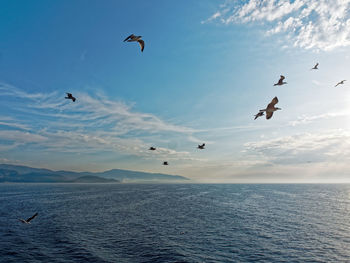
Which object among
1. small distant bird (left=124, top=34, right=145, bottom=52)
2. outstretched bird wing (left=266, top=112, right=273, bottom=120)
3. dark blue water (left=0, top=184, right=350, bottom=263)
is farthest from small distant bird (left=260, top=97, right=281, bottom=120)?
dark blue water (left=0, top=184, right=350, bottom=263)

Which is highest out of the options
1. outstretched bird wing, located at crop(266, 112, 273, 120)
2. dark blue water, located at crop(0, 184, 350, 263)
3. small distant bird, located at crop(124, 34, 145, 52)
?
small distant bird, located at crop(124, 34, 145, 52)

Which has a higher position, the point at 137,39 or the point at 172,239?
the point at 137,39

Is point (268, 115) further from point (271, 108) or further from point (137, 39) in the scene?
point (137, 39)

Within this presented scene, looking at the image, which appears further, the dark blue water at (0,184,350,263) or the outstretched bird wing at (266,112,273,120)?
the dark blue water at (0,184,350,263)

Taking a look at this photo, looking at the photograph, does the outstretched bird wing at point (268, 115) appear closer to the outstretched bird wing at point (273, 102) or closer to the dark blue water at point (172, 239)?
the outstretched bird wing at point (273, 102)

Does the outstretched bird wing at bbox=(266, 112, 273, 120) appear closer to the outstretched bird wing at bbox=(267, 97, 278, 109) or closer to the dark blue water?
the outstretched bird wing at bbox=(267, 97, 278, 109)

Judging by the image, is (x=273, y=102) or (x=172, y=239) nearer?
(x=273, y=102)

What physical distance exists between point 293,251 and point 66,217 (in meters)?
55.1

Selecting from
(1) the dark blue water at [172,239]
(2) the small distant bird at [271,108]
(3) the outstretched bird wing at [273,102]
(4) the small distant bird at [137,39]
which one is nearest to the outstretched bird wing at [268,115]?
(2) the small distant bird at [271,108]

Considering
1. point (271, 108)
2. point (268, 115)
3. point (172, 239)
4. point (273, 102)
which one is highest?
point (273, 102)

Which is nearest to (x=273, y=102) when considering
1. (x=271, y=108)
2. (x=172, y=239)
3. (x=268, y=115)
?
(x=271, y=108)

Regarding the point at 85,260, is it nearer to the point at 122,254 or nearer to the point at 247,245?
the point at 122,254

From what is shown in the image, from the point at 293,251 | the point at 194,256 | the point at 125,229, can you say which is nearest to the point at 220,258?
the point at 194,256

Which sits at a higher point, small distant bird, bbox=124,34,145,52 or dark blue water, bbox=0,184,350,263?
small distant bird, bbox=124,34,145,52
